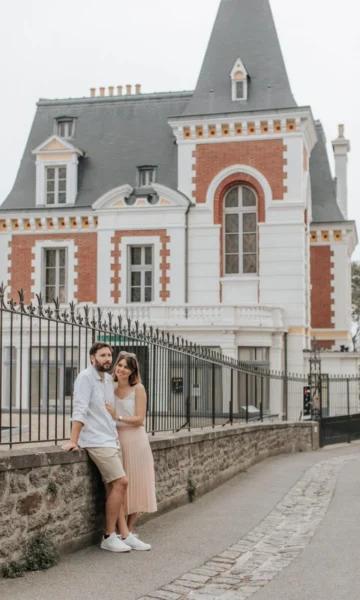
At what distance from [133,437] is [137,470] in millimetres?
310

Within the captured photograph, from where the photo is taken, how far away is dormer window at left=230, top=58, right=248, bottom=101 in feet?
104

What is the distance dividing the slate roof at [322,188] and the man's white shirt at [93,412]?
2820 centimetres

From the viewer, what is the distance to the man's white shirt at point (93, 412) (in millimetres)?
7707

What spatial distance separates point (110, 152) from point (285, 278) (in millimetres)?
9197

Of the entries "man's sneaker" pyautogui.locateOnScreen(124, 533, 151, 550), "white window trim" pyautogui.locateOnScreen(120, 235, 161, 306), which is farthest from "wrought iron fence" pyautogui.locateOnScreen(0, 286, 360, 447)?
"white window trim" pyautogui.locateOnScreen(120, 235, 161, 306)

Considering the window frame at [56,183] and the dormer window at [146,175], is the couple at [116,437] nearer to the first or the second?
the dormer window at [146,175]

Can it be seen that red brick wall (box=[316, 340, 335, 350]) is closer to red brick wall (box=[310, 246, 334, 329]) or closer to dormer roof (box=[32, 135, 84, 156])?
red brick wall (box=[310, 246, 334, 329])

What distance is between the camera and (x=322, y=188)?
36.9m

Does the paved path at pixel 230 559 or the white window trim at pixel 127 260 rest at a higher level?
the white window trim at pixel 127 260

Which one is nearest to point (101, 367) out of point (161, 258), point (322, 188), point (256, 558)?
point (256, 558)

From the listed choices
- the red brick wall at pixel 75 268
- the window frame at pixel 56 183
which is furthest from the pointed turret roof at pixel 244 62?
the red brick wall at pixel 75 268

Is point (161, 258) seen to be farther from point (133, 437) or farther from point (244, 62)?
point (133, 437)

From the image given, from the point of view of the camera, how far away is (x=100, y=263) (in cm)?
3219

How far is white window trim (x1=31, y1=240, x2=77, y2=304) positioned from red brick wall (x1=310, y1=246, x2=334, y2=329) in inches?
382
